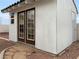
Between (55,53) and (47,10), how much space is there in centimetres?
224

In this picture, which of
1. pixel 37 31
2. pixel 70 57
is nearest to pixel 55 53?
pixel 70 57

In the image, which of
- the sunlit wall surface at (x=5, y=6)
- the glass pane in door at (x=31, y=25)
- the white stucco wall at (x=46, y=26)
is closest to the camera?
the white stucco wall at (x=46, y=26)

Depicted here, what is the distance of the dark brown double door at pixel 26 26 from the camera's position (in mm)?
7754

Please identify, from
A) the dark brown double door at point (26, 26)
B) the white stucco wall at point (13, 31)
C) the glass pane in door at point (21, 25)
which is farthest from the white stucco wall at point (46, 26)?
the white stucco wall at point (13, 31)

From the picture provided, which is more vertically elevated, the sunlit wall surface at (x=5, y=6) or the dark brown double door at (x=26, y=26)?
the sunlit wall surface at (x=5, y=6)

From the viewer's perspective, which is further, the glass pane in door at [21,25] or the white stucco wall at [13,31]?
the white stucco wall at [13,31]

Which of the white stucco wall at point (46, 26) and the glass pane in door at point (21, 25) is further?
the glass pane in door at point (21, 25)

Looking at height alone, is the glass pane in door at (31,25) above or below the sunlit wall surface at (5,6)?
below

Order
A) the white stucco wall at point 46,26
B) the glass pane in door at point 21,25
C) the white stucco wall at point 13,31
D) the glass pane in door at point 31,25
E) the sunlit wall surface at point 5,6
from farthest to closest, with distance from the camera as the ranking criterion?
the sunlit wall surface at point 5,6 < the white stucco wall at point 13,31 < the glass pane in door at point 21,25 < the glass pane in door at point 31,25 < the white stucco wall at point 46,26

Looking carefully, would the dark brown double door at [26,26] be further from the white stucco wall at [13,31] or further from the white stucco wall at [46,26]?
the white stucco wall at [46,26]

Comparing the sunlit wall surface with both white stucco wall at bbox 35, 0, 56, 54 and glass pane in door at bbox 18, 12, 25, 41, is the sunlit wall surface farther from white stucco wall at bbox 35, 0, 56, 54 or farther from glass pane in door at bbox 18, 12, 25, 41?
white stucco wall at bbox 35, 0, 56, 54

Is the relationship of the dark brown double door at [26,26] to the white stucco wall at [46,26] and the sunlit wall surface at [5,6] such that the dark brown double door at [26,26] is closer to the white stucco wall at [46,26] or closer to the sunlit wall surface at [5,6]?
the white stucco wall at [46,26]

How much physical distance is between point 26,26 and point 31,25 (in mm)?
582

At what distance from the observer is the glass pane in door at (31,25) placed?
7668mm
